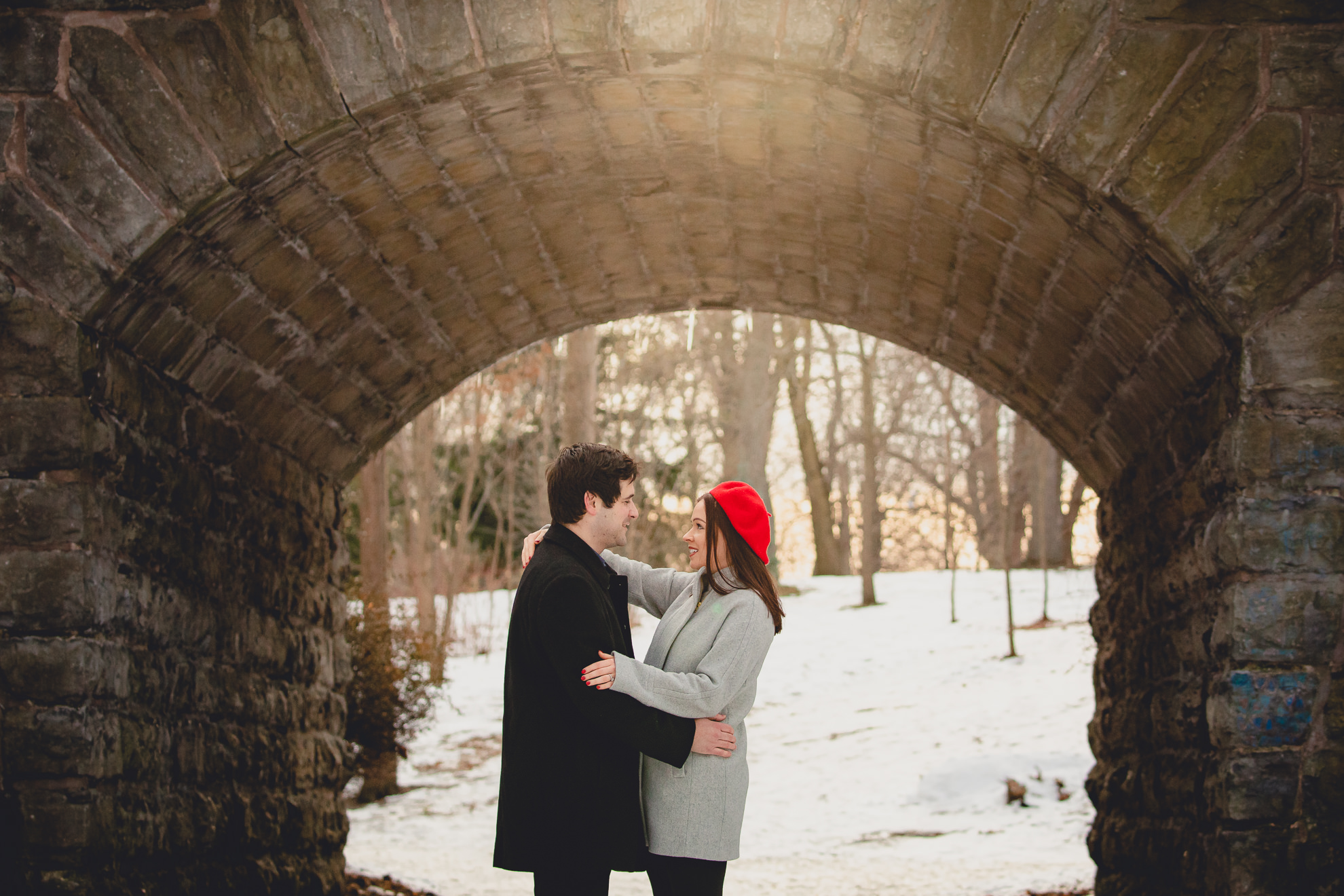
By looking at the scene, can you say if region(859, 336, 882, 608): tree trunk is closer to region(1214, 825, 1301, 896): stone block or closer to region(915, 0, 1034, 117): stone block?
region(1214, 825, 1301, 896): stone block

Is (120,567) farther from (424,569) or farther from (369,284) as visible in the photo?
(424,569)

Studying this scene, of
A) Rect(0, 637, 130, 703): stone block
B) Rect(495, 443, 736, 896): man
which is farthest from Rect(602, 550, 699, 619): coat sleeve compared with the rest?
Rect(0, 637, 130, 703): stone block

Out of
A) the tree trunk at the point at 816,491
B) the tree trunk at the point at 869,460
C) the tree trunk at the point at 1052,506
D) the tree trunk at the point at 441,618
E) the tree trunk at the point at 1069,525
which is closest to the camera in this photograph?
the tree trunk at the point at 441,618

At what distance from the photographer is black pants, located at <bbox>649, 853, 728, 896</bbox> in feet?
10.4

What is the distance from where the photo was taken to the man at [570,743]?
10.0ft

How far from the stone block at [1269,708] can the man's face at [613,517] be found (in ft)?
5.57

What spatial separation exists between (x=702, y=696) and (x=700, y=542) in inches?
19.8

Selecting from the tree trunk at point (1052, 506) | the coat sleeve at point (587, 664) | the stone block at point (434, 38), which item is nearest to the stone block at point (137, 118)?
the stone block at point (434, 38)

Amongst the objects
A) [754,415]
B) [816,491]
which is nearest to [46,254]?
[754,415]

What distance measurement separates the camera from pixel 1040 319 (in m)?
4.45

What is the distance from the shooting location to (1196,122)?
3.14m

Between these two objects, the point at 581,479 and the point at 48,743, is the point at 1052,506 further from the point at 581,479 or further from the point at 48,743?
the point at 48,743

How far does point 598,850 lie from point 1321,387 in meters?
2.26

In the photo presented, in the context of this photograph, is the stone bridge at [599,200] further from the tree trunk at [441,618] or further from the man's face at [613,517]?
the tree trunk at [441,618]
